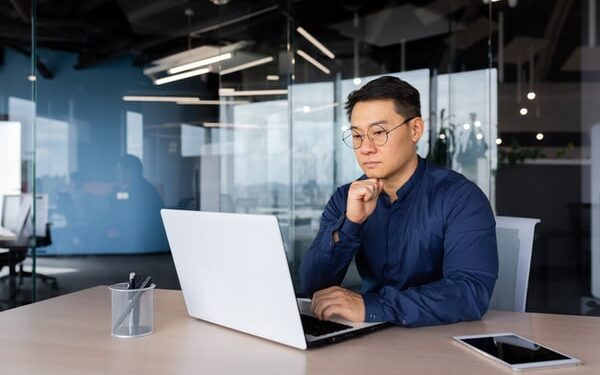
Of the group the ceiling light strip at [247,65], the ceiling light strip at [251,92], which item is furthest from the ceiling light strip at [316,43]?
the ceiling light strip at [251,92]

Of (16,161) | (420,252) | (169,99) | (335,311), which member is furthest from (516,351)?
(169,99)

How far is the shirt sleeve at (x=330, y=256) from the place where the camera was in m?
1.67

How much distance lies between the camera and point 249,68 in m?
5.03

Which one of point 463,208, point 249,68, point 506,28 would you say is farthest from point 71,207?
point 463,208

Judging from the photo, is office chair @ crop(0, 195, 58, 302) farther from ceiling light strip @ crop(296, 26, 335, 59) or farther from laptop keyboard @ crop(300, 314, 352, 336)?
laptop keyboard @ crop(300, 314, 352, 336)

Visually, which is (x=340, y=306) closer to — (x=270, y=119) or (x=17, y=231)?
(x=270, y=119)

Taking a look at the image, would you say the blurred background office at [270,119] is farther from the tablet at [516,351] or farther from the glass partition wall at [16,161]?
the tablet at [516,351]

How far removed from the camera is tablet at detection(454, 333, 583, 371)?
42.8 inches

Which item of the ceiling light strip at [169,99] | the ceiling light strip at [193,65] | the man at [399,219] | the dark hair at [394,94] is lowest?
the man at [399,219]

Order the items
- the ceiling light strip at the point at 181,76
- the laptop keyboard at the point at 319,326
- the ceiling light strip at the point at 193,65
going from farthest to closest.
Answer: the ceiling light strip at the point at 181,76
the ceiling light strip at the point at 193,65
the laptop keyboard at the point at 319,326

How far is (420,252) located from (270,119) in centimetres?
344

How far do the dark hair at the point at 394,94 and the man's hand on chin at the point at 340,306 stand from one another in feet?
2.08

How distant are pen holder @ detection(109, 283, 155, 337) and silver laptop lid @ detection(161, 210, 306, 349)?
135 millimetres

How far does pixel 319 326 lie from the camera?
1310 millimetres
